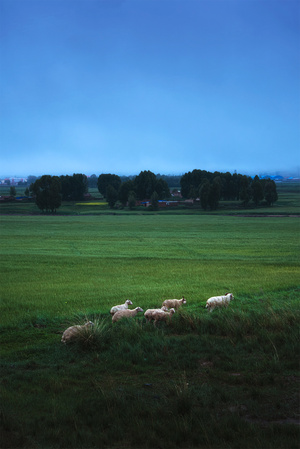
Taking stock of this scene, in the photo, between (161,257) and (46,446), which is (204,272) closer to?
(161,257)

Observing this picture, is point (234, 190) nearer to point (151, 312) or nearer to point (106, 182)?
point (106, 182)

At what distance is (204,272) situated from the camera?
25047mm

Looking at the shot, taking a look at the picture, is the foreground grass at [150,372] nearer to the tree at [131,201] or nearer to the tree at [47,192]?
the tree at [47,192]

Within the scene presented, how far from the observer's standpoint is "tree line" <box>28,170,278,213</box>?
8700 cm

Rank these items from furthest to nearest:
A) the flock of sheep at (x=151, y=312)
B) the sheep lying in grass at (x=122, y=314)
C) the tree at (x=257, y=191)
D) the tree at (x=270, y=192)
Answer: the tree at (x=270, y=192) → the tree at (x=257, y=191) → the sheep lying in grass at (x=122, y=314) → the flock of sheep at (x=151, y=312)

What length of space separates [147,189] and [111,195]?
1189 centimetres

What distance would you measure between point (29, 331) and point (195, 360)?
18.4ft

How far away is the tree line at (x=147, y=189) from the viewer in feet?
285

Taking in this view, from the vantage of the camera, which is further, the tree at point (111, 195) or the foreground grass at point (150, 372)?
the tree at point (111, 195)

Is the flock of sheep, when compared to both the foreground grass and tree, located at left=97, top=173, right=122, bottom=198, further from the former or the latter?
tree, located at left=97, top=173, right=122, bottom=198

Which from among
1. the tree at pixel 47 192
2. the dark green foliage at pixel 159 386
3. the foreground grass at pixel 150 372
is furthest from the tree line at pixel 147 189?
the dark green foliage at pixel 159 386

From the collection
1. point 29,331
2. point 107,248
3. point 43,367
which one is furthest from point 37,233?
point 43,367

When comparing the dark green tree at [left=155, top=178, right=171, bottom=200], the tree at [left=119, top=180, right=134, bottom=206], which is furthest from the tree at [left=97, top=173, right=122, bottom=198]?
the dark green tree at [left=155, top=178, right=171, bottom=200]

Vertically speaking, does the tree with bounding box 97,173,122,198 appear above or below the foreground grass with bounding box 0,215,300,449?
above
